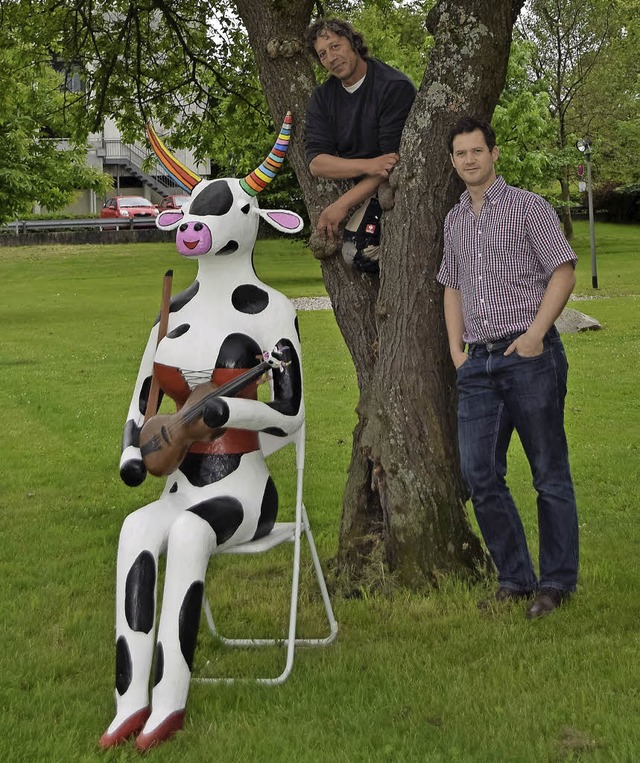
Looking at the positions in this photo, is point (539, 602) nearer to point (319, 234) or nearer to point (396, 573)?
point (396, 573)

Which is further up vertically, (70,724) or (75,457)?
(70,724)

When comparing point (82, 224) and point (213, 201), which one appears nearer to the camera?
point (213, 201)

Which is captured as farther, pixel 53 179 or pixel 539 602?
pixel 53 179

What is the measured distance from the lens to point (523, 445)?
4.74m

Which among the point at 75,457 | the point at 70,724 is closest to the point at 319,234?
the point at 70,724

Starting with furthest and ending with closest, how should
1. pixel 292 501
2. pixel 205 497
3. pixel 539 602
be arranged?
pixel 292 501, pixel 539 602, pixel 205 497

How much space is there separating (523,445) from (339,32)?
204 cm

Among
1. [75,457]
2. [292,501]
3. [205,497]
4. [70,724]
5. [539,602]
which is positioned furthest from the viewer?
[75,457]

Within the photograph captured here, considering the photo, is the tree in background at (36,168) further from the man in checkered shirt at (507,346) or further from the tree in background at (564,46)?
the tree in background at (564,46)

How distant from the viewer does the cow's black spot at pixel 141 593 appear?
3.99 metres

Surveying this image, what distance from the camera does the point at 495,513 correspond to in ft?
16.0

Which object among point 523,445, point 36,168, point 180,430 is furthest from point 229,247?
point 36,168

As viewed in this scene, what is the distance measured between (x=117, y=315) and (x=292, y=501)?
1557 centimetres

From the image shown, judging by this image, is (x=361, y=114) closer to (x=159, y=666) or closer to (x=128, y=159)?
(x=159, y=666)
